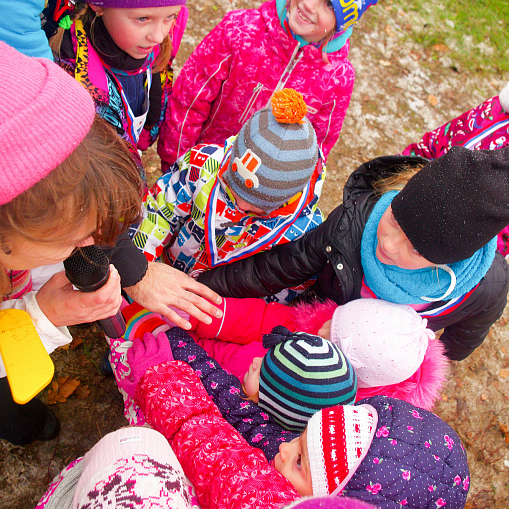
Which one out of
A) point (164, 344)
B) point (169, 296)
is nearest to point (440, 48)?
point (169, 296)

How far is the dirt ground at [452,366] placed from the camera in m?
2.39

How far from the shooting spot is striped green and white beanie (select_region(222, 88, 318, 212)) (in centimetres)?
176

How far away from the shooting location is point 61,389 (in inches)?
101

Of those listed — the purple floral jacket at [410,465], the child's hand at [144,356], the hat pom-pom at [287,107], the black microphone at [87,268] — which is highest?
the hat pom-pom at [287,107]

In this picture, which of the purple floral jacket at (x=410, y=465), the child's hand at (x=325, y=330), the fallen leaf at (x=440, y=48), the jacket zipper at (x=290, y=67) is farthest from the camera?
the fallen leaf at (x=440, y=48)

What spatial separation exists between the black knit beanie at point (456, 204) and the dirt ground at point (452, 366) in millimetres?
2168

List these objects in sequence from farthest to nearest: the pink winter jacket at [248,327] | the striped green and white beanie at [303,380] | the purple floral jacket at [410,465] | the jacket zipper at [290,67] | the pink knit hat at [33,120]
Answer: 1. the jacket zipper at [290,67]
2. the pink winter jacket at [248,327]
3. the striped green and white beanie at [303,380]
4. the purple floral jacket at [410,465]
5. the pink knit hat at [33,120]

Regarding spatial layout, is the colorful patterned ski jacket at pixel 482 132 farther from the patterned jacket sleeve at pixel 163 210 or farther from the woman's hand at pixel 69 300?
the woman's hand at pixel 69 300

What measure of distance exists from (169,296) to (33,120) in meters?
1.26

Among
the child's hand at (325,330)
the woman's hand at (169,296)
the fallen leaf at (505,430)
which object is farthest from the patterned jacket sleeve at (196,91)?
the fallen leaf at (505,430)

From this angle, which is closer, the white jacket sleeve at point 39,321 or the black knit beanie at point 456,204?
the white jacket sleeve at point 39,321

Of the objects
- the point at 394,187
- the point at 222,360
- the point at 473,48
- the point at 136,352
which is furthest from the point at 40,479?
the point at 473,48

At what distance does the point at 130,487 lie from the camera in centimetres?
107

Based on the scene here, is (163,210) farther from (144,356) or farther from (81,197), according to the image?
(81,197)
